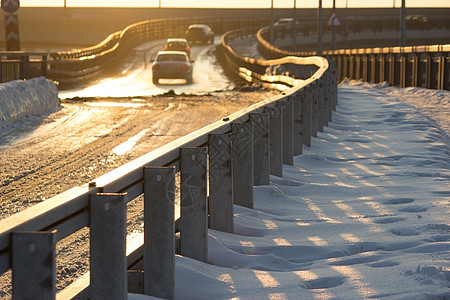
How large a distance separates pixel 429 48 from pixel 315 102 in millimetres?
14374

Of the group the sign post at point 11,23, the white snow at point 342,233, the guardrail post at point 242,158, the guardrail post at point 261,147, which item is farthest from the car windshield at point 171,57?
the guardrail post at point 242,158

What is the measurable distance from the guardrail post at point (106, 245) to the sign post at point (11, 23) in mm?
21310

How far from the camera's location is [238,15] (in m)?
136

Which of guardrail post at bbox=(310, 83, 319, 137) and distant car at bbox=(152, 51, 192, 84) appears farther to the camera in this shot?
distant car at bbox=(152, 51, 192, 84)

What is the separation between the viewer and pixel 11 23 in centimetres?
2641

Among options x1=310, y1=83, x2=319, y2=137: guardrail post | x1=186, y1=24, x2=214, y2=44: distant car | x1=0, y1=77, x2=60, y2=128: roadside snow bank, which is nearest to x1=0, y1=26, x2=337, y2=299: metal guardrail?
x1=310, y1=83, x2=319, y2=137: guardrail post

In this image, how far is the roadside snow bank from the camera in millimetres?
19078

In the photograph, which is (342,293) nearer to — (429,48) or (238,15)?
(429,48)

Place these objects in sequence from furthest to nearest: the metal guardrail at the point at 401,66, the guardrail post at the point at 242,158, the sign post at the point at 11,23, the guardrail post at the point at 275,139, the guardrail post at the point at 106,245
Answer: the metal guardrail at the point at 401,66
the sign post at the point at 11,23
the guardrail post at the point at 275,139
the guardrail post at the point at 242,158
the guardrail post at the point at 106,245

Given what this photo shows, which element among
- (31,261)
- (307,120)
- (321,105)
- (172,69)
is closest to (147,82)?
(172,69)

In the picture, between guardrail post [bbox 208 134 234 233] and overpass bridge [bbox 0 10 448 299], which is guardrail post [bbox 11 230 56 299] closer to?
overpass bridge [bbox 0 10 448 299]

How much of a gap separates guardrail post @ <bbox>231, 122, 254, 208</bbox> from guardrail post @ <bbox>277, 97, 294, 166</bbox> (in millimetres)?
3093

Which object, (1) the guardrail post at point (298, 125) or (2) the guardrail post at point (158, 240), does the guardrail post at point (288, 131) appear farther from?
(2) the guardrail post at point (158, 240)

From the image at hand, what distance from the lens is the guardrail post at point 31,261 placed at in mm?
3809
